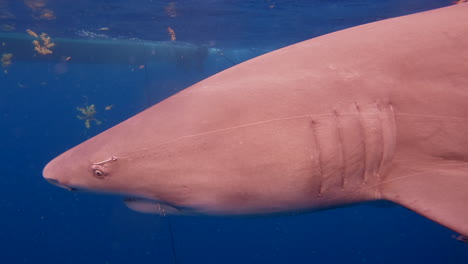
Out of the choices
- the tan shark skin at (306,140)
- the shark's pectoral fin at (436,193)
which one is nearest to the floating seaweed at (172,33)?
the tan shark skin at (306,140)

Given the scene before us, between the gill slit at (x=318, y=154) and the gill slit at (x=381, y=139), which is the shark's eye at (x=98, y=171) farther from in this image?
the gill slit at (x=381, y=139)

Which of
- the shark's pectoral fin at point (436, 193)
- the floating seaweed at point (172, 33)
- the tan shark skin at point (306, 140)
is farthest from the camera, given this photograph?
the floating seaweed at point (172, 33)

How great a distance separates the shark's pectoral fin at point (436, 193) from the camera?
1.48 metres

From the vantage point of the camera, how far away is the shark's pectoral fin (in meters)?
1.48

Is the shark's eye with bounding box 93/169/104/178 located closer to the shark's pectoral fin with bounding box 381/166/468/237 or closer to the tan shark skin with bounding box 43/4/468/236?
the tan shark skin with bounding box 43/4/468/236

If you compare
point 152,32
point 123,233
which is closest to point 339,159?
point 152,32

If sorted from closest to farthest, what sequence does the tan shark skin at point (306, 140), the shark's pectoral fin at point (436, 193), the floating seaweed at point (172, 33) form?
1. the shark's pectoral fin at point (436, 193)
2. the tan shark skin at point (306, 140)
3. the floating seaweed at point (172, 33)

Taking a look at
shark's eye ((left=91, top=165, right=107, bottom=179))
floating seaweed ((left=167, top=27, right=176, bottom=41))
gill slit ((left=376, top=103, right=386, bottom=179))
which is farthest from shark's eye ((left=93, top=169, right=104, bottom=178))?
floating seaweed ((left=167, top=27, right=176, bottom=41))

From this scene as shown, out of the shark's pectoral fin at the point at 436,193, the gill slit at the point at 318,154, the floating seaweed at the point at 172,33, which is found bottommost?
the shark's pectoral fin at the point at 436,193

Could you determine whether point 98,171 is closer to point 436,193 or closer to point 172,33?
point 436,193

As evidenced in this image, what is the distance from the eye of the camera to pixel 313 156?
5.92ft

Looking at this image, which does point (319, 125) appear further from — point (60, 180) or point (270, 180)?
point (60, 180)

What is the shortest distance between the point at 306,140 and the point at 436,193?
744 mm

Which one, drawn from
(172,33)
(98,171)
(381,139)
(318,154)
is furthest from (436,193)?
(172,33)
